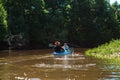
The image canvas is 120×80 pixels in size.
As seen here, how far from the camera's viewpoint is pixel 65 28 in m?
66.7

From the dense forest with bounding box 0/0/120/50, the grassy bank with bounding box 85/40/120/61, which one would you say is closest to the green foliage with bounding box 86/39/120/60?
the grassy bank with bounding box 85/40/120/61

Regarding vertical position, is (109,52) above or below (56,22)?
above

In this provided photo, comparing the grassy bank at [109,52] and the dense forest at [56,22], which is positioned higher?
the grassy bank at [109,52]

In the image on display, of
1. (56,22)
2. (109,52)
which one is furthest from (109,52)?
(56,22)

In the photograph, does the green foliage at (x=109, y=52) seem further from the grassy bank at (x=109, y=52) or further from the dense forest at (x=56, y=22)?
the dense forest at (x=56, y=22)

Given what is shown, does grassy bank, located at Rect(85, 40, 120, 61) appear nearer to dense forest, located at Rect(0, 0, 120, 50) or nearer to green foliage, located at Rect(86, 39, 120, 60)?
green foliage, located at Rect(86, 39, 120, 60)

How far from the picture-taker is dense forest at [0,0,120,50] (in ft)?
187

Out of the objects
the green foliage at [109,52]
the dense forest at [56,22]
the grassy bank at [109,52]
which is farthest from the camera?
the dense forest at [56,22]

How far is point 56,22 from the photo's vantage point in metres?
63.5

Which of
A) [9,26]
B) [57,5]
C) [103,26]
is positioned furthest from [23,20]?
[103,26]

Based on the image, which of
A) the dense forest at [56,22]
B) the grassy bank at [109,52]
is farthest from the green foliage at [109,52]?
the dense forest at [56,22]

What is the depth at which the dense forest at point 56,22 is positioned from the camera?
56.9 meters

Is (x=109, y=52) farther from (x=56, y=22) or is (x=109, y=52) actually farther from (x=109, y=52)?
(x=56, y=22)

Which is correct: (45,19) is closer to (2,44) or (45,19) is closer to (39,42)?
(39,42)
